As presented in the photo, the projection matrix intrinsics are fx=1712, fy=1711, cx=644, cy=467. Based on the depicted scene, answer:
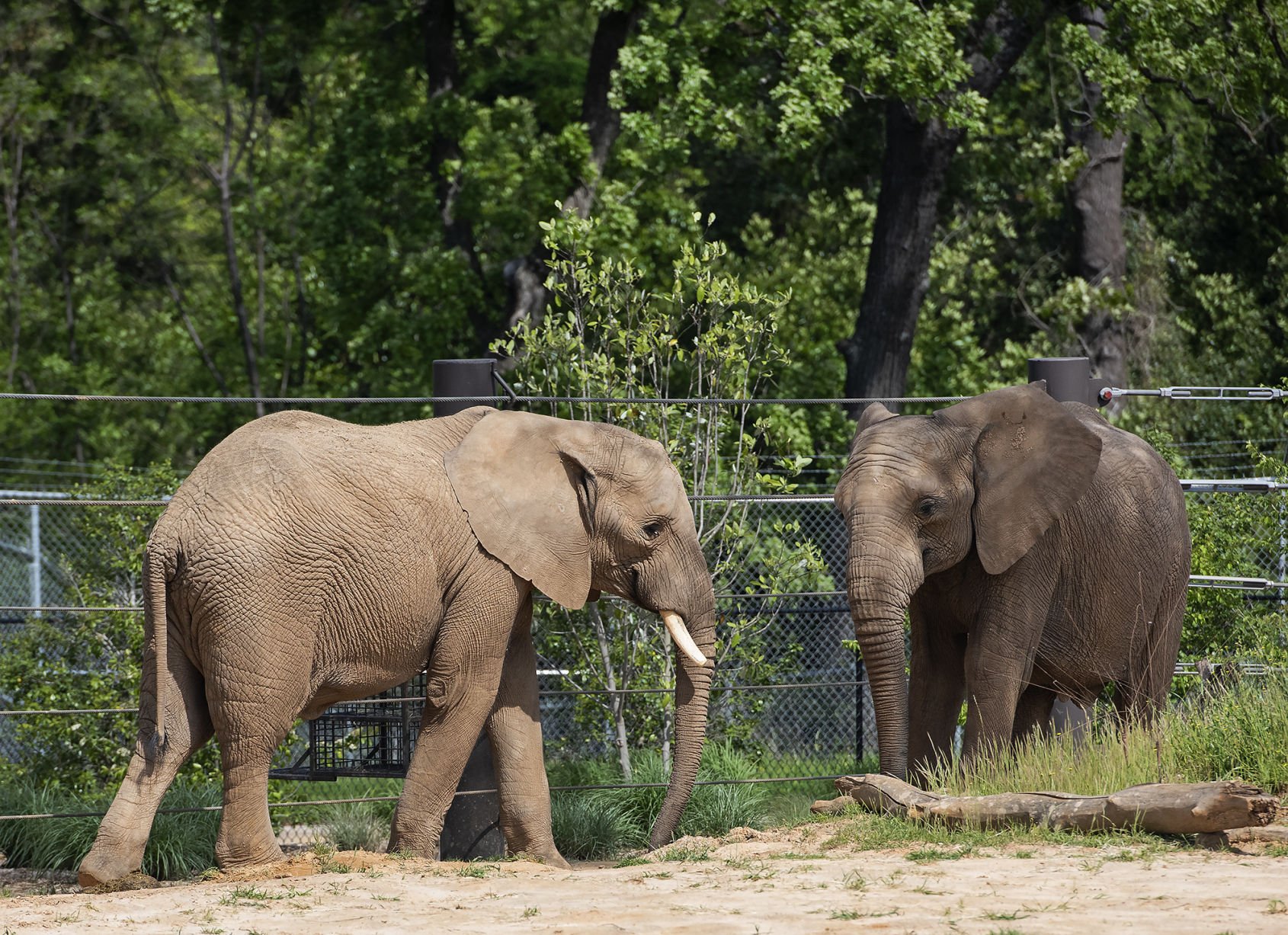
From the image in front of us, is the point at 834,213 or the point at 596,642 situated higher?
the point at 834,213

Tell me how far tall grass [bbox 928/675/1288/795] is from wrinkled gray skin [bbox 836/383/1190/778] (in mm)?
374

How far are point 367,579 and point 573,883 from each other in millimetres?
1831

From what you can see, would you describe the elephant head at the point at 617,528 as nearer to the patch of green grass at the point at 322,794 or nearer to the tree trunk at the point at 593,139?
the patch of green grass at the point at 322,794

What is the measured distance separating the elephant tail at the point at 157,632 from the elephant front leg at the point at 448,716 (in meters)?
1.21

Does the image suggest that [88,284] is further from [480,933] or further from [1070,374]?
[480,933]

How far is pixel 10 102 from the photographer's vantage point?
24.9 meters

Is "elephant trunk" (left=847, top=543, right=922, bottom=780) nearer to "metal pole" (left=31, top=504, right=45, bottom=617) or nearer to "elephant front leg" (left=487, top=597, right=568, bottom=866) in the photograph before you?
"elephant front leg" (left=487, top=597, right=568, bottom=866)

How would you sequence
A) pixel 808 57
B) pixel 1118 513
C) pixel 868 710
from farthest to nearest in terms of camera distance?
pixel 808 57 → pixel 868 710 → pixel 1118 513

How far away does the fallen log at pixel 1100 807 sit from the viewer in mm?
6723

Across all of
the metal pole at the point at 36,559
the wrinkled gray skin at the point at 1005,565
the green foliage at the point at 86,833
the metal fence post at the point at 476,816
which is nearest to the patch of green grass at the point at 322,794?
the green foliage at the point at 86,833

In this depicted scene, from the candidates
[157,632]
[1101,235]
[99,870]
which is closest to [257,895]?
[99,870]

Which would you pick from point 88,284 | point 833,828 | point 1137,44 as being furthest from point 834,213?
point 833,828

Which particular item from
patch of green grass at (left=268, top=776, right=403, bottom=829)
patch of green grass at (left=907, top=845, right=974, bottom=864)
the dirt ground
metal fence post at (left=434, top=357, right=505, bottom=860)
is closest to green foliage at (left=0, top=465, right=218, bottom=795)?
patch of green grass at (left=268, top=776, right=403, bottom=829)

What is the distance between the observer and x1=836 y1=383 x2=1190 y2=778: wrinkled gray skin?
27.5ft
